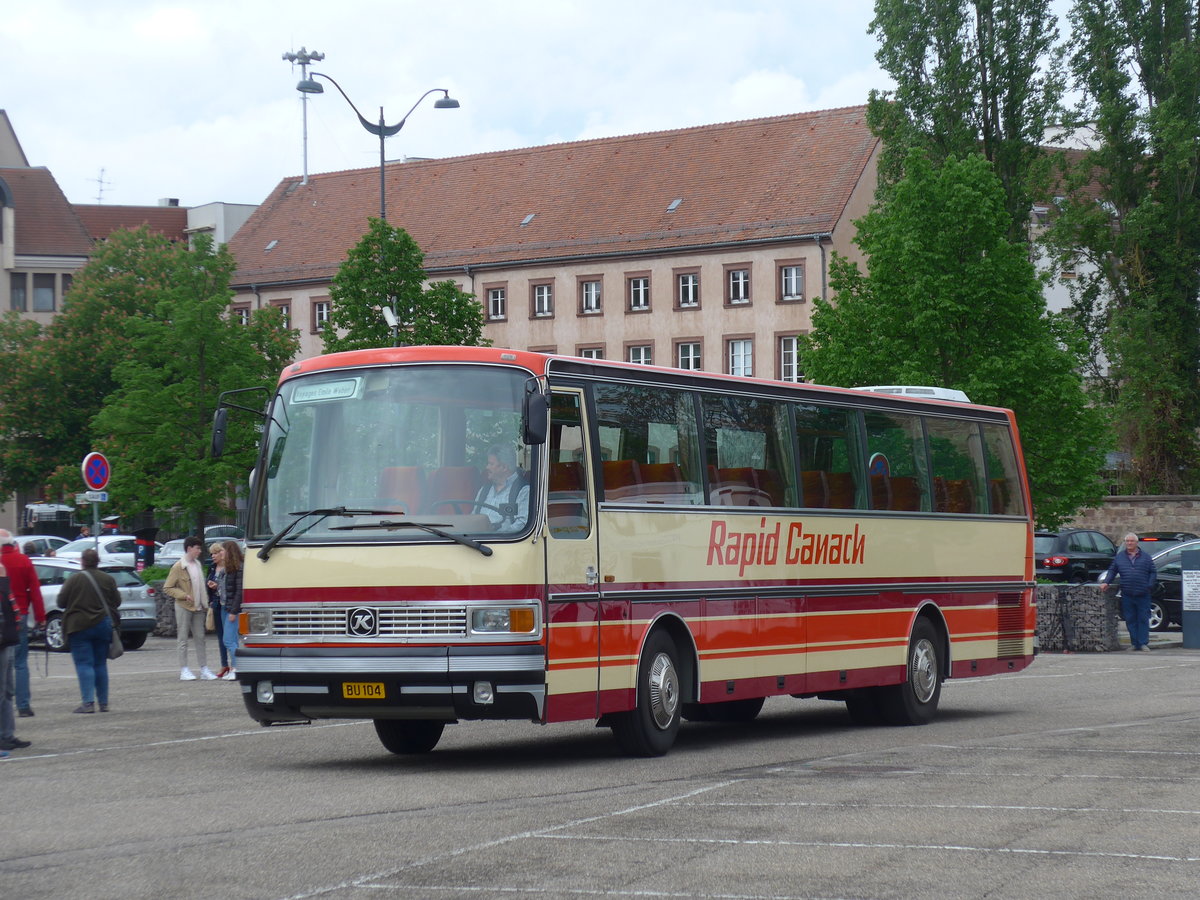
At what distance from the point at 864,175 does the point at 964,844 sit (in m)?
63.7

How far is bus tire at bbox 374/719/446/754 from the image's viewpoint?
15.6 meters

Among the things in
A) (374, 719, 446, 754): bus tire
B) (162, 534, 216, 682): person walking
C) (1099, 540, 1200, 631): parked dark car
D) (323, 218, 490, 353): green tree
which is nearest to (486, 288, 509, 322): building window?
(323, 218, 490, 353): green tree

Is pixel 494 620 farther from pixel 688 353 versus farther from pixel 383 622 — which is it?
pixel 688 353

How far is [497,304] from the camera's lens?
265 feet

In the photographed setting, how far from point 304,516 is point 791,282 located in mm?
59766

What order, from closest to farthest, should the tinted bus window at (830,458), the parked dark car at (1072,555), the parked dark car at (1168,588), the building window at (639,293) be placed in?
the tinted bus window at (830,458), the parked dark car at (1168,588), the parked dark car at (1072,555), the building window at (639,293)

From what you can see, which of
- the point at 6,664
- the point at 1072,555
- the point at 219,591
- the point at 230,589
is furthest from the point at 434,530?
the point at 1072,555

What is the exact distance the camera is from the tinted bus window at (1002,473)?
2078 cm

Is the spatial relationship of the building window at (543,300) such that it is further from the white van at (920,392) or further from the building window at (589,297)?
the white van at (920,392)

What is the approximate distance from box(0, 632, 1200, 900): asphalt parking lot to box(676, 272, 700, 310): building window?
188 feet

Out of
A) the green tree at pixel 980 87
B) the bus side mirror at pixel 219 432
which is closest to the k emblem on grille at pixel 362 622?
the bus side mirror at pixel 219 432

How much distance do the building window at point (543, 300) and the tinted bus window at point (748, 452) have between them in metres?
62.7

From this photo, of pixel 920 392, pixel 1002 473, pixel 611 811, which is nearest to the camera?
pixel 611 811

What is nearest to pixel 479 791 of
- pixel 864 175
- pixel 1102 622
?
pixel 1102 622
